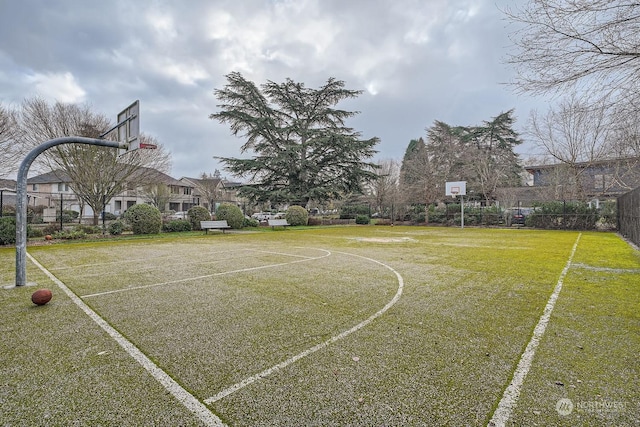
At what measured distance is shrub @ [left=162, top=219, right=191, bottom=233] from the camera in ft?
58.7

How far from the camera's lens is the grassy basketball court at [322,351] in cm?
214

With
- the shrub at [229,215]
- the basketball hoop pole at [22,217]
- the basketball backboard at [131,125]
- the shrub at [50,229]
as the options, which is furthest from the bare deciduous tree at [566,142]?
the shrub at [50,229]

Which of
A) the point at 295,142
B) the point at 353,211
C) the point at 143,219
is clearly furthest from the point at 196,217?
the point at 353,211

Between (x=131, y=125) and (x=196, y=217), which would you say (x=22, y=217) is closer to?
(x=131, y=125)

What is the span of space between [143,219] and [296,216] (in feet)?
37.0

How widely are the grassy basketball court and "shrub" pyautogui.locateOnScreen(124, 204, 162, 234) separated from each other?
10252 millimetres

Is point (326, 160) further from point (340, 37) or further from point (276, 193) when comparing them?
point (340, 37)

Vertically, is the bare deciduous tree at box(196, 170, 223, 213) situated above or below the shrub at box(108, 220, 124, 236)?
above

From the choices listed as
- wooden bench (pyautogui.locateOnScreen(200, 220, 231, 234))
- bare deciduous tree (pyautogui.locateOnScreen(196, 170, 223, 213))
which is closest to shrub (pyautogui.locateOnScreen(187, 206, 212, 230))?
wooden bench (pyautogui.locateOnScreen(200, 220, 231, 234))

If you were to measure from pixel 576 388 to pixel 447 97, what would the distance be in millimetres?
12170

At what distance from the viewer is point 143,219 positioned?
1597 cm

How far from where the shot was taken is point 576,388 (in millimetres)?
2379

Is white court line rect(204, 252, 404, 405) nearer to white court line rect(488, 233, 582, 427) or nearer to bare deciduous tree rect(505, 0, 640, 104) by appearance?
white court line rect(488, 233, 582, 427)

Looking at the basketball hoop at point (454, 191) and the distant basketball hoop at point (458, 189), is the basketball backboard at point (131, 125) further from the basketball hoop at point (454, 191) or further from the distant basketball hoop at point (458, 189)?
the basketball hoop at point (454, 191)
